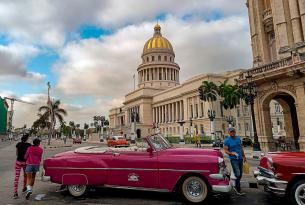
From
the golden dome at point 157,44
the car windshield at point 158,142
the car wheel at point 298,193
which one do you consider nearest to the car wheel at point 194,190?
the car windshield at point 158,142

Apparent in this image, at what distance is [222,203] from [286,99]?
20.0m

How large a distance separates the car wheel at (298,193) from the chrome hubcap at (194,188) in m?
2.03

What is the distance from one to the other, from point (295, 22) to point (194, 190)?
792 inches

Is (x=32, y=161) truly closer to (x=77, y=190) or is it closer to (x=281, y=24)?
(x=77, y=190)

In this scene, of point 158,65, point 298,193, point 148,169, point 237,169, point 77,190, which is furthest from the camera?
point 158,65

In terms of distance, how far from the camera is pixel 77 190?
302 inches

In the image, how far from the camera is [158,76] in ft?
363

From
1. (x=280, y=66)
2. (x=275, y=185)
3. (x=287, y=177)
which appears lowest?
(x=275, y=185)

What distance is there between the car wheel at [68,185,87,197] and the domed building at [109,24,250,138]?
71179mm

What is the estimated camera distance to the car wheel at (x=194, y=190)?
22.0 ft

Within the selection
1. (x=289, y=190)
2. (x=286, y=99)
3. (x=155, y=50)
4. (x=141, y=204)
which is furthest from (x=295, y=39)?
(x=155, y=50)

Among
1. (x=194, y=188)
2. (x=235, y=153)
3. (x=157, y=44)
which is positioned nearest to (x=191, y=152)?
(x=194, y=188)

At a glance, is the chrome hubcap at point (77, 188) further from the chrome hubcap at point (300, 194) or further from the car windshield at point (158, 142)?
the chrome hubcap at point (300, 194)

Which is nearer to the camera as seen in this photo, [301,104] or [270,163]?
[270,163]
